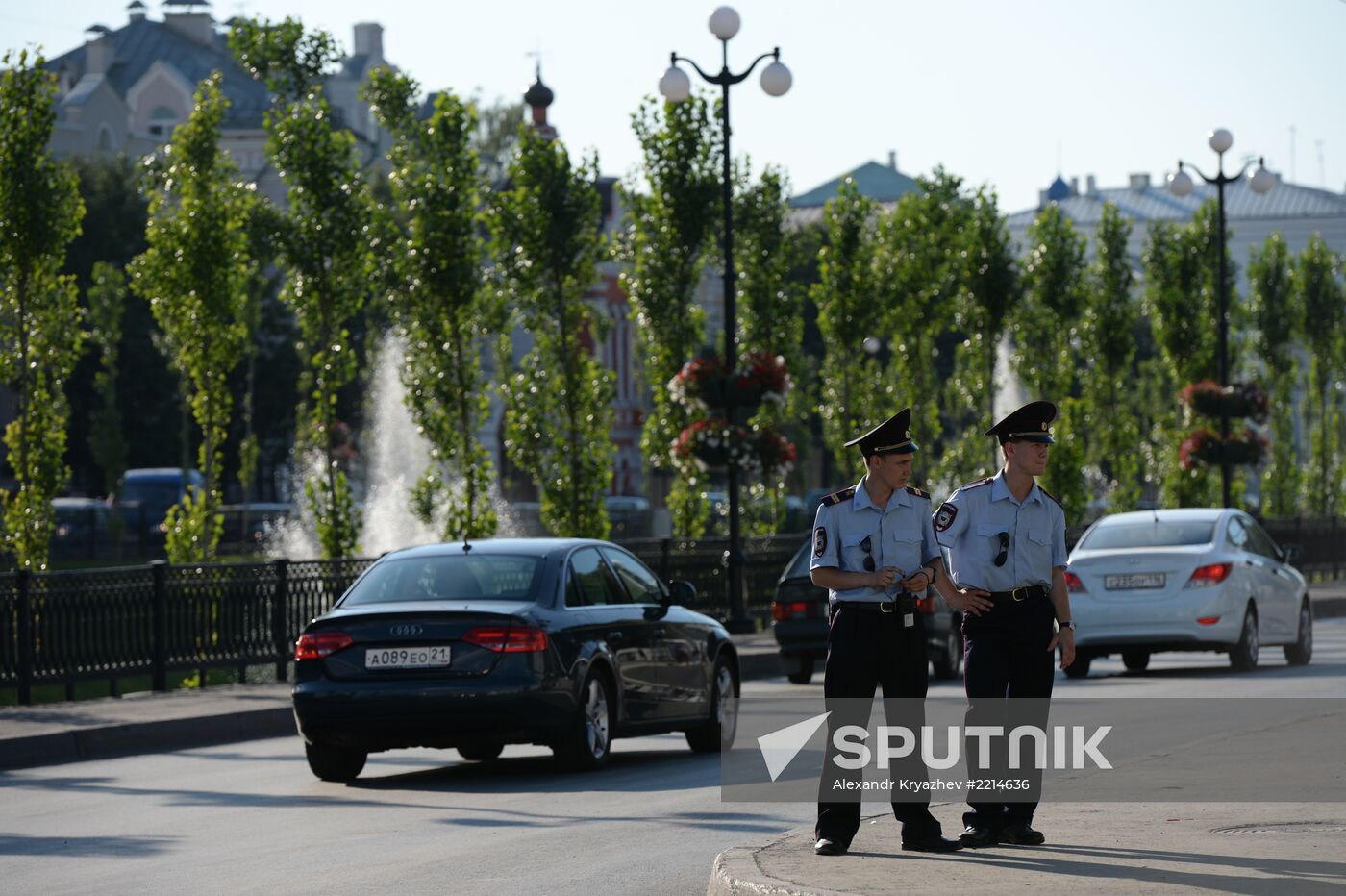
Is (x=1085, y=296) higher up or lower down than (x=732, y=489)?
higher up

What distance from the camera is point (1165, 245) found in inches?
2036

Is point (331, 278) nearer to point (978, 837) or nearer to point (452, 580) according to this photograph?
point (452, 580)

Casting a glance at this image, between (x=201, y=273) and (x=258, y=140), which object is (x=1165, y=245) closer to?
(x=201, y=273)

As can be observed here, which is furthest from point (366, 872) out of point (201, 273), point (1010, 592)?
point (201, 273)

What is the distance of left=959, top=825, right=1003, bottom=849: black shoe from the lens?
28.9 ft

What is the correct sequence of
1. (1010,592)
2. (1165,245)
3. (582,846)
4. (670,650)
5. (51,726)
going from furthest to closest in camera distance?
(1165,245) → (51,726) → (670,650) → (582,846) → (1010,592)

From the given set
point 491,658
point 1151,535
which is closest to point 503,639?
point 491,658

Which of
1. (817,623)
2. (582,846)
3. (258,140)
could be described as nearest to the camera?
(582,846)

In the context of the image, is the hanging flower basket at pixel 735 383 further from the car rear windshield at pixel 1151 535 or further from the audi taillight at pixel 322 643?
the audi taillight at pixel 322 643

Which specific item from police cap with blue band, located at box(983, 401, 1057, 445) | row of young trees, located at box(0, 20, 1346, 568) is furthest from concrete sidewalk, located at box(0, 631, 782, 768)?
police cap with blue band, located at box(983, 401, 1057, 445)

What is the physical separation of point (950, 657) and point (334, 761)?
33.0ft

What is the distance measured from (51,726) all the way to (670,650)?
5.14 metres

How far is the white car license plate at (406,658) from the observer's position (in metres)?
13.1

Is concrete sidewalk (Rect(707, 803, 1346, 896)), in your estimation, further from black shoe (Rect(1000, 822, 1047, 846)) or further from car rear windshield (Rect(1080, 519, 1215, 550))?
car rear windshield (Rect(1080, 519, 1215, 550))
